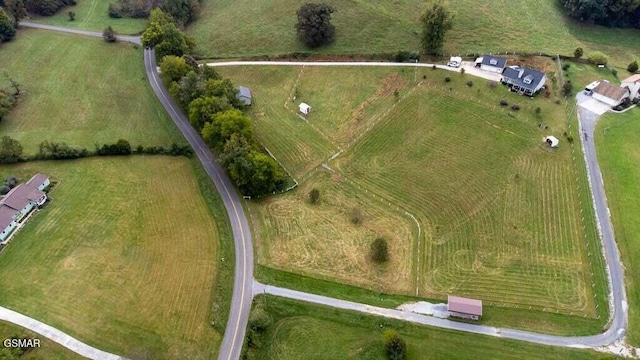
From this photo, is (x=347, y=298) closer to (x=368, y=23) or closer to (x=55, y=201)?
(x=55, y=201)

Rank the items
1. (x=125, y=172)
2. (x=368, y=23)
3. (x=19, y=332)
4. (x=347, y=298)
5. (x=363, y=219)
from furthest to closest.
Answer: (x=368, y=23) < (x=125, y=172) < (x=363, y=219) < (x=347, y=298) < (x=19, y=332)

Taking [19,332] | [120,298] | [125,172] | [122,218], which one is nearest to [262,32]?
[125,172]

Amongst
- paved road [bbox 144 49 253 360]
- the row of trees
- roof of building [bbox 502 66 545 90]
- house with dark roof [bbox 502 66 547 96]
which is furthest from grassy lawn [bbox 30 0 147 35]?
the row of trees

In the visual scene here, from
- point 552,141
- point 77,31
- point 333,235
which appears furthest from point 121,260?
point 77,31

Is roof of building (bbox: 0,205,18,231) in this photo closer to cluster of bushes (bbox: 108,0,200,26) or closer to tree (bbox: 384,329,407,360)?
tree (bbox: 384,329,407,360)

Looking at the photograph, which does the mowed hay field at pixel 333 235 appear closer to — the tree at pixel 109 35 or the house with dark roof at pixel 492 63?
the house with dark roof at pixel 492 63
